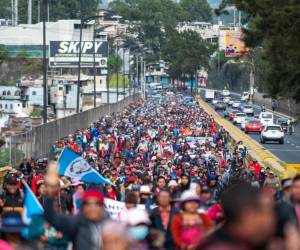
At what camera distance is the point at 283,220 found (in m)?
9.88

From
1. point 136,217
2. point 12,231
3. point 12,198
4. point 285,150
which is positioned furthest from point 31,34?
point 12,231

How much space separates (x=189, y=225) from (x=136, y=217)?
4.09ft

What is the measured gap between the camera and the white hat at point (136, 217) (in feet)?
40.0

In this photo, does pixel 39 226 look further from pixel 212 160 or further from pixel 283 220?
pixel 212 160

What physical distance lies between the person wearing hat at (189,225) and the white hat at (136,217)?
2.99 feet

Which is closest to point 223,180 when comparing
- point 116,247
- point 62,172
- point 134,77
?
point 62,172

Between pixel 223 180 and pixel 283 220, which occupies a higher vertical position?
pixel 283 220

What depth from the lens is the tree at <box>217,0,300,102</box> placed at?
3600cm

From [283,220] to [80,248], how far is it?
5.56ft

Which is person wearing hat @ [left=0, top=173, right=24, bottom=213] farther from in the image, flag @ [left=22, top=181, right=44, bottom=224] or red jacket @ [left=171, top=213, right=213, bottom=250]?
red jacket @ [left=171, top=213, right=213, bottom=250]

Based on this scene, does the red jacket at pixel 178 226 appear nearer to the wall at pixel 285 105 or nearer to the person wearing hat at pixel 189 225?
the person wearing hat at pixel 189 225

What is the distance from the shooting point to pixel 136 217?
12.3 m

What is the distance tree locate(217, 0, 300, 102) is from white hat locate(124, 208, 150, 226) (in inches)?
905

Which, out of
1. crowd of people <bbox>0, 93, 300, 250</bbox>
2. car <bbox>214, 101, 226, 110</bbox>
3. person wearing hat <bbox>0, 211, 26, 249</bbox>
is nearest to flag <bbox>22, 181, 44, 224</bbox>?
crowd of people <bbox>0, 93, 300, 250</bbox>
